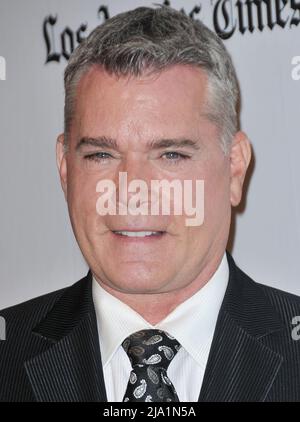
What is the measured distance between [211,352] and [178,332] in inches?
3.7

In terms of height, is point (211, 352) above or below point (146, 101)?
below

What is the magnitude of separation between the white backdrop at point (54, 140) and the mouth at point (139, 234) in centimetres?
51

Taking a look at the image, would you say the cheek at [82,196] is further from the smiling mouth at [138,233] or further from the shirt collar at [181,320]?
the shirt collar at [181,320]

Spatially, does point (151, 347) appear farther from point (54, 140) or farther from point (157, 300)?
point (54, 140)

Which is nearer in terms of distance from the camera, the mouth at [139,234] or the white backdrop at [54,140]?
the mouth at [139,234]

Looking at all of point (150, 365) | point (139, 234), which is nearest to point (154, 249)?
point (139, 234)

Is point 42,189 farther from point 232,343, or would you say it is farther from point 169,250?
point 232,343

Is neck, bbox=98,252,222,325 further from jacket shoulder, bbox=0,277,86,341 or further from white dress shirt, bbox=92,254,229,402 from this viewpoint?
jacket shoulder, bbox=0,277,86,341

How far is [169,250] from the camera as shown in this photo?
5.77 feet

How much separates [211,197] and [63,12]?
0.92 metres

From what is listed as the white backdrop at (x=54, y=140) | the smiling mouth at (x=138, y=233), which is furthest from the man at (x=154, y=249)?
the white backdrop at (x=54, y=140)

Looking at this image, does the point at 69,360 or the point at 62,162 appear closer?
the point at 69,360

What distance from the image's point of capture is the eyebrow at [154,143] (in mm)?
1728

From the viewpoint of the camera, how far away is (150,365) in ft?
5.66
